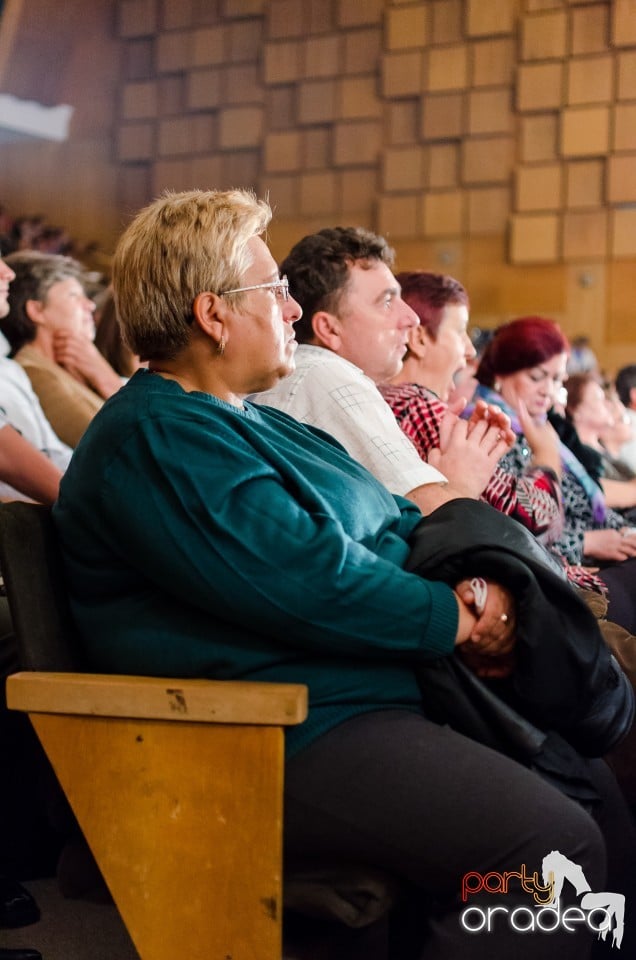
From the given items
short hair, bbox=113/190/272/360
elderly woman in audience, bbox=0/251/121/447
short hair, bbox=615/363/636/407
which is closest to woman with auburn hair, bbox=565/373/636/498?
short hair, bbox=615/363/636/407

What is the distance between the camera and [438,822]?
47.0 inches

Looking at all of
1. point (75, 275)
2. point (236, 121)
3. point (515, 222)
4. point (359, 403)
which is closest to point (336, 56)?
point (236, 121)

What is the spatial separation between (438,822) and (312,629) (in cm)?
25

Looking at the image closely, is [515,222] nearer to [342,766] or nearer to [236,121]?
[236,121]

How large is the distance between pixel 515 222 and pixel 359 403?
218 inches

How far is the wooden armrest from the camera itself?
110 cm

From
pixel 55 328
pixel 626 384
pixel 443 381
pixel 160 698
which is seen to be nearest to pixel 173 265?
pixel 160 698

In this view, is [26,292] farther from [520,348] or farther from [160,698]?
[160,698]

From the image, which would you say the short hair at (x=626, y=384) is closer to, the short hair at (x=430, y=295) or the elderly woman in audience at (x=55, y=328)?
the elderly woman in audience at (x=55, y=328)

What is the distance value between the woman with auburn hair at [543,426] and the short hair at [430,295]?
0.36 m

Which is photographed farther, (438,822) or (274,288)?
(274,288)

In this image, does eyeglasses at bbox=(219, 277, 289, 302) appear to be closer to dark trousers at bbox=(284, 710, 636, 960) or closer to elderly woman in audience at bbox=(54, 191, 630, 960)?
elderly woman in audience at bbox=(54, 191, 630, 960)

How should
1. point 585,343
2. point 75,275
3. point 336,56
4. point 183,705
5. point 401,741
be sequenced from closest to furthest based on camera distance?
point 183,705, point 401,741, point 75,275, point 585,343, point 336,56

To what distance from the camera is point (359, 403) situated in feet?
5.81
